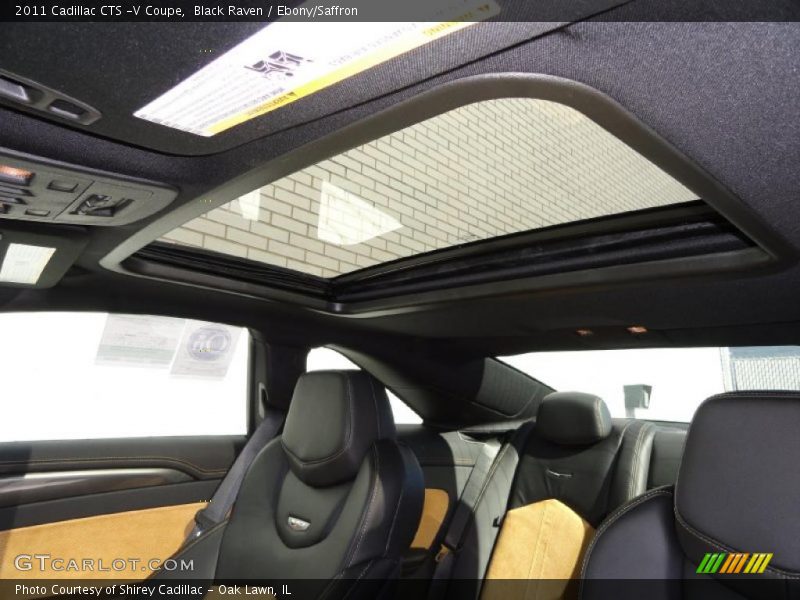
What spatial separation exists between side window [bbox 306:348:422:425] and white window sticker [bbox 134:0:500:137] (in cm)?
213

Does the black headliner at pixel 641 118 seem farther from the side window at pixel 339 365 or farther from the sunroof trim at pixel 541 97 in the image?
the side window at pixel 339 365

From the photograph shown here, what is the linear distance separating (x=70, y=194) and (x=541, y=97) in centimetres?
133

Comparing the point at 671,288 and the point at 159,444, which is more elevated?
the point at 671,288

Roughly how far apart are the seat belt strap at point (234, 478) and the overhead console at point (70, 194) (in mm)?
1598

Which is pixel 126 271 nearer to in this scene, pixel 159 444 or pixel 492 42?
pixel 159 444

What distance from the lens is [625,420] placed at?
10.3 feet

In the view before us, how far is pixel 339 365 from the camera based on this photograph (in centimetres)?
386

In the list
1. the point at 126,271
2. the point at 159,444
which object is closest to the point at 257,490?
the point at 159,444

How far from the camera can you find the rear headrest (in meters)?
2.96

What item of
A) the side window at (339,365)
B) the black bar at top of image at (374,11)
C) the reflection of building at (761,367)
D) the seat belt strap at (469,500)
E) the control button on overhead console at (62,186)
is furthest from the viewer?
the side window at (339,365)

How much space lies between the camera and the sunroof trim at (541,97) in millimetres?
1196

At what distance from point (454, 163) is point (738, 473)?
130cm

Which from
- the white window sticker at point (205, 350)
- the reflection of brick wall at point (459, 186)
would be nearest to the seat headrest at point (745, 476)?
the reflection of brick wall at point (459, 186)
